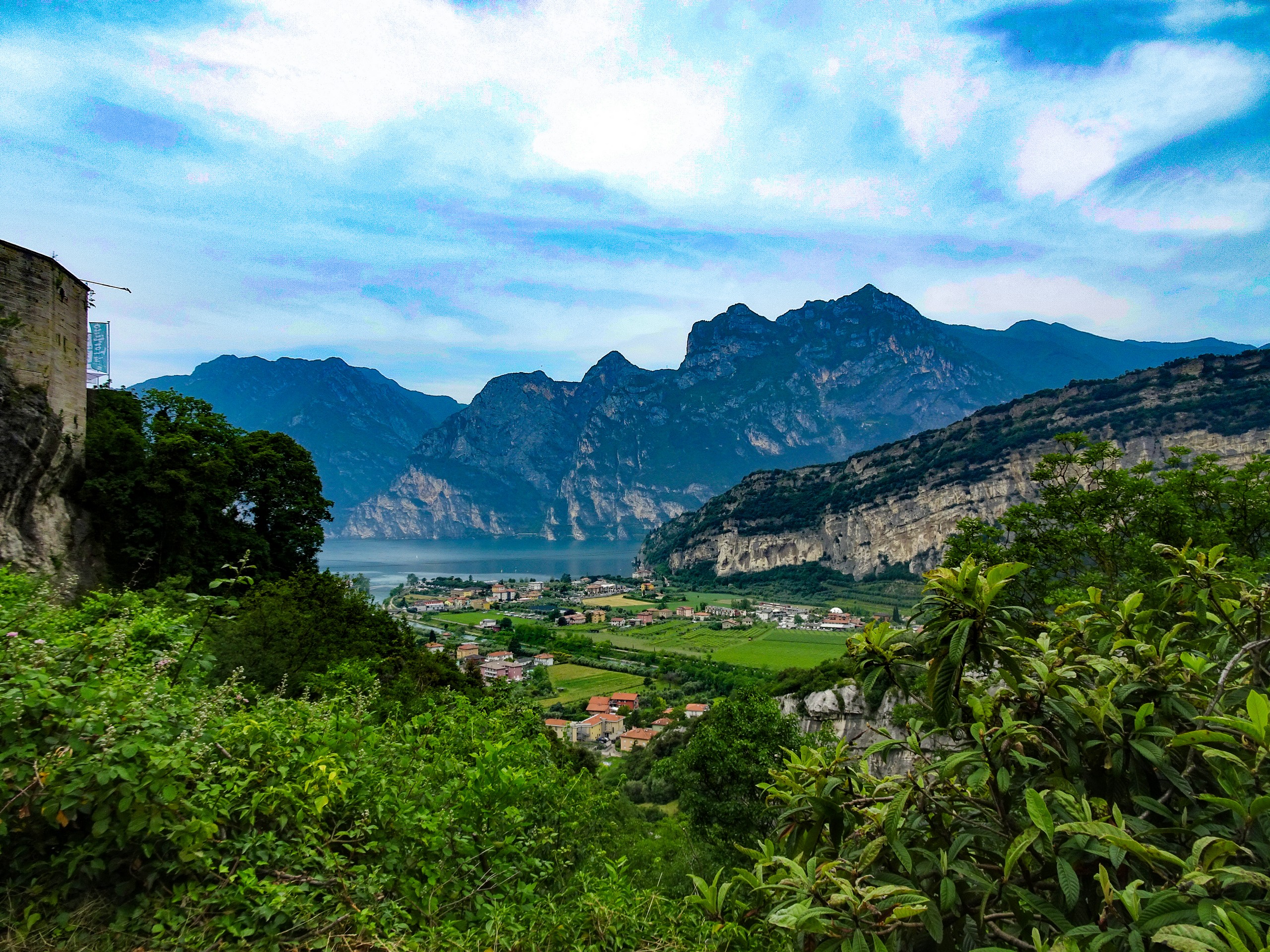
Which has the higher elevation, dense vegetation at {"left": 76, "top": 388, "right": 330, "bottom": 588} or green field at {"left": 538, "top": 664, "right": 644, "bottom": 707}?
dense vegetation at {"left": 76, "top": 388, "right": 330, "bottom": 588}

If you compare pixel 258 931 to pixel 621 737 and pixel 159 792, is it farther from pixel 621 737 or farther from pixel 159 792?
pixel 621 737

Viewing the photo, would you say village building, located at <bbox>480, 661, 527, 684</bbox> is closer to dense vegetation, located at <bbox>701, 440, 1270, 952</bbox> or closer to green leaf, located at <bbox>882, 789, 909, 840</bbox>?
dense vegetation, located at <bbox>701, 440, 1270, 952</bbox>

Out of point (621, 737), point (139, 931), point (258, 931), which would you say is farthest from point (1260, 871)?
point (621, 737)

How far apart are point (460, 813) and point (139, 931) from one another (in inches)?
57.4

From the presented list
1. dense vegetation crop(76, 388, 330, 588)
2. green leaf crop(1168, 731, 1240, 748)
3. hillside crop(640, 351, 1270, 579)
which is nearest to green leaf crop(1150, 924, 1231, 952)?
green leaf crop(1168, 731, 1240, 748)

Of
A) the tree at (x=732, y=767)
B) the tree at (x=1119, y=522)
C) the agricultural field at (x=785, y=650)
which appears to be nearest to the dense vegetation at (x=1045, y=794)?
the tree at (x=1119, y=522)

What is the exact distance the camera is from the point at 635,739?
98.2 feet

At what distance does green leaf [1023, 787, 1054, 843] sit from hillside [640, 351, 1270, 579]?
62810mm

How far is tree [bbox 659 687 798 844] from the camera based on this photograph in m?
12.2

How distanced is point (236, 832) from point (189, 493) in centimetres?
1436

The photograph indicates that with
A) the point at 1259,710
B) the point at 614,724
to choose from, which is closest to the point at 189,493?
the point at 1259,710

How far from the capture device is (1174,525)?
12.4 m

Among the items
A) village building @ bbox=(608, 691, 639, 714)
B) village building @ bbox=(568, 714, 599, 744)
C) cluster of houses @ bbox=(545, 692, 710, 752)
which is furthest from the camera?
village building @ bbox=(608, 691, 639, 714)

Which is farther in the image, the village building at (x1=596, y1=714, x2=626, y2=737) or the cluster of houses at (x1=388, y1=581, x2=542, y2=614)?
the cluster of houses at (x1=388, y1=581, x2=542, y2=614)
